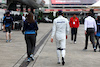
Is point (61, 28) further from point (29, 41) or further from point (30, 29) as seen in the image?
point (29, 41)

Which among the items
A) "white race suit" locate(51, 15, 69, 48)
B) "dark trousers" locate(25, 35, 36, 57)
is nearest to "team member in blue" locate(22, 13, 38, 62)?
"dark trousers" locate(25, 35, 36, 57)

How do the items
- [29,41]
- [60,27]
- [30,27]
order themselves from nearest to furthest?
[60,27] < [30,27] < [29,41]

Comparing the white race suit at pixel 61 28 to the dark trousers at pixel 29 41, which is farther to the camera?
the dark trousers at pixel 29 41

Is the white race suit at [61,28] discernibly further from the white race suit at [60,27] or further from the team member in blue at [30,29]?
the team member in blue at [30,29]

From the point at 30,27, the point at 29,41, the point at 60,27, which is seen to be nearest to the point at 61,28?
the point at 60,27

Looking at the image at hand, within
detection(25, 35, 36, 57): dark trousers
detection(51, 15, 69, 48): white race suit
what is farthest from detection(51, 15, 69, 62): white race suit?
detection(25, 35, 36, 57): dark trousers

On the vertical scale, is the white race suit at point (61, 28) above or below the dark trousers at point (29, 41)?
above

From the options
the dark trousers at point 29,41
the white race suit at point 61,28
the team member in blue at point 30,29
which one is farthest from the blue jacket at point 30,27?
the white race suit at point 61,28

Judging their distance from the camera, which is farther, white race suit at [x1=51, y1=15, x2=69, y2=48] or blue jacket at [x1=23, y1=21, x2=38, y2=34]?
blue jacket at [x1=23, y1=21, x2=38, y2=34]

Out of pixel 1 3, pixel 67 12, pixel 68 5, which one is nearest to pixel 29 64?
pixel 1 3

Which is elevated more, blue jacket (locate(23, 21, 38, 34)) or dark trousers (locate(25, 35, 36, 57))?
blue jacket (locate(23, 21, 38, 34))

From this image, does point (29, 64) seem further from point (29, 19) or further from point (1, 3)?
point (1, 3)

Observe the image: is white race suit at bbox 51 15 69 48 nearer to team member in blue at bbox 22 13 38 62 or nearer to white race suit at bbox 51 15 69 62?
white race suit at bbox 51 15 69 62

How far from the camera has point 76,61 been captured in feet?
23.9
